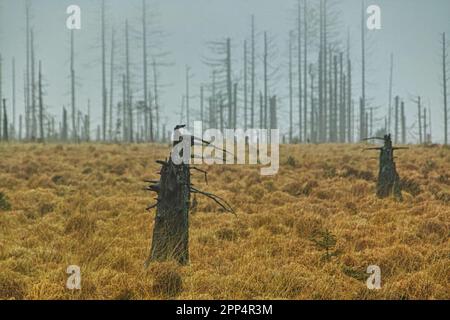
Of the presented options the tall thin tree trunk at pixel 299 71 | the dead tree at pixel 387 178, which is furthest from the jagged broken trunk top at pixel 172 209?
the tall thin tree trunk at pixel 299 71

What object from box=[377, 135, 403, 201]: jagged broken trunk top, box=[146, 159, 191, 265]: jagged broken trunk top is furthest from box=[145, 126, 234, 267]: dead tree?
box=[377, 135, 403, 201]: jagged broken trunk top

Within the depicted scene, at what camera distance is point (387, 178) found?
479 inches

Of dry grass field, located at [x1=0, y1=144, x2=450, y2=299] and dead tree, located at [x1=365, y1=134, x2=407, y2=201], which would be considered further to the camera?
dead tree, located at [x1=365, y1=134, x2=407, y2=201]

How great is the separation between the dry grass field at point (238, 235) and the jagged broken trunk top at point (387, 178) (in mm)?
424

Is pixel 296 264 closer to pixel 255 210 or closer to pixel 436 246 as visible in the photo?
pixel 436 246

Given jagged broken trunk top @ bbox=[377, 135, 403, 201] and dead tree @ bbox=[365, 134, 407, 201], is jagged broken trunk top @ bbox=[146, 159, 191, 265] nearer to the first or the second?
dead tree @ bbox=[365, 134, 407, 201]

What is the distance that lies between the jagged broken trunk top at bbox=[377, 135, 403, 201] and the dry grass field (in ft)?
1.39

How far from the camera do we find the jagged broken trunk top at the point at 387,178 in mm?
11789

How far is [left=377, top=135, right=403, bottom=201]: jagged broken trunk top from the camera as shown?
11.8 m

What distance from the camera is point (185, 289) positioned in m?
5.31

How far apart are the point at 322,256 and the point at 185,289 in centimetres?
269

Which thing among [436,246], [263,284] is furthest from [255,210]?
[263,284]

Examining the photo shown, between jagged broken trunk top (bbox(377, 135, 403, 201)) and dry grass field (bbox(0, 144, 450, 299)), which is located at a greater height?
jagged broken trunk top (bbox(377, 135, 403, 201))
